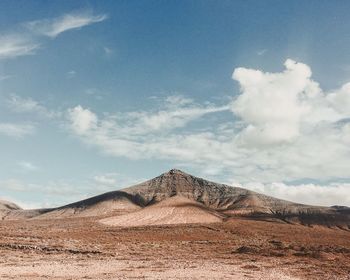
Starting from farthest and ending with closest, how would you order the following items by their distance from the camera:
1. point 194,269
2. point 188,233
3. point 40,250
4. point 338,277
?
point 188,233 → point 40,250 → point 194,269 → point 338,277

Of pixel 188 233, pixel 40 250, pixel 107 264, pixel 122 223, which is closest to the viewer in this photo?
pixel 107 264

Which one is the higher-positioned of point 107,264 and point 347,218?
point 347,218

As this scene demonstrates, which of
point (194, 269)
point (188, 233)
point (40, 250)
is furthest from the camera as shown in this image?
point (188, 233)

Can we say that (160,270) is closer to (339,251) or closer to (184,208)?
(339,251)

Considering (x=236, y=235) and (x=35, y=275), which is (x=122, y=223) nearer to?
(x=236, y=235)

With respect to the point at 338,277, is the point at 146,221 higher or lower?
higher

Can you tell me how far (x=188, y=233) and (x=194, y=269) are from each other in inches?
2698

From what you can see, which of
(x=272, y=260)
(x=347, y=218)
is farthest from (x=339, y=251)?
(x=347, y=218)

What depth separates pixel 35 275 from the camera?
3453 cm

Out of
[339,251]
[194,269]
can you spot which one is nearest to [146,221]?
[339,251]

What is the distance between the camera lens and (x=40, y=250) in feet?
196

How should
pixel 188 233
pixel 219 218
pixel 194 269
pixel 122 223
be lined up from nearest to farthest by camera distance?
pixel 194 269 < pixel 188 233 < pixel 122 223 < pixel 219 218

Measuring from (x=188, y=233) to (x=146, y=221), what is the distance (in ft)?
163

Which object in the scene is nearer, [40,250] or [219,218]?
[40,250]
